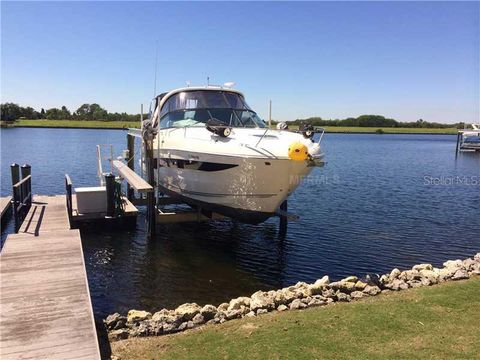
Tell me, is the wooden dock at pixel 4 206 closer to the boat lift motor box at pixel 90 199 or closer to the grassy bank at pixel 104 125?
the boat lift motor box at pixel 90 199

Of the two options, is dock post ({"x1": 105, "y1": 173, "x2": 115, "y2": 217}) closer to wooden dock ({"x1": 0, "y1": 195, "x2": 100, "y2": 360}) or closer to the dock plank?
the dock plank

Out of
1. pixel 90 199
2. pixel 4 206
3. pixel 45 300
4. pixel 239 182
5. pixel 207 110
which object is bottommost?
pixel 4 206

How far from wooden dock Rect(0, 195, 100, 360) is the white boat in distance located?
4.10 metres

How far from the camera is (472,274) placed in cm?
935

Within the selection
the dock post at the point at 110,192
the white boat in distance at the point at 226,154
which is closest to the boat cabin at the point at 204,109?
the white boat in distance at the point at 226,154

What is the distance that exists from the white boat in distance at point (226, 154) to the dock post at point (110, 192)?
1.74m

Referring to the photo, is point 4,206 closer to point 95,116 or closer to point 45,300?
point 45,300

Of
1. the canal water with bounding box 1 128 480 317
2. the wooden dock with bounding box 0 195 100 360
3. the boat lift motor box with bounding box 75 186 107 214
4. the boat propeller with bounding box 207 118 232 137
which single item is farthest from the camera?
the boat lift motor box with bounding box 75 186 107 214

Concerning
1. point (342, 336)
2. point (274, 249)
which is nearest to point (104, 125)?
point (274, 249)

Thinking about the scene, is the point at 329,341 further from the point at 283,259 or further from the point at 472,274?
the point at 283,259

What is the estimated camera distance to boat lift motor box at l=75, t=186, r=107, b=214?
45.3 ft

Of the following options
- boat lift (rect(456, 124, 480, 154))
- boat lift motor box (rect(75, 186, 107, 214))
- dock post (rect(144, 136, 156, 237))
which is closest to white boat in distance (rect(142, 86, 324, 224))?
dock post (rect(144, 136, 156, 237))

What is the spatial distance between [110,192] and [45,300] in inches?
302

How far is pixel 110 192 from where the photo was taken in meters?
13.7
